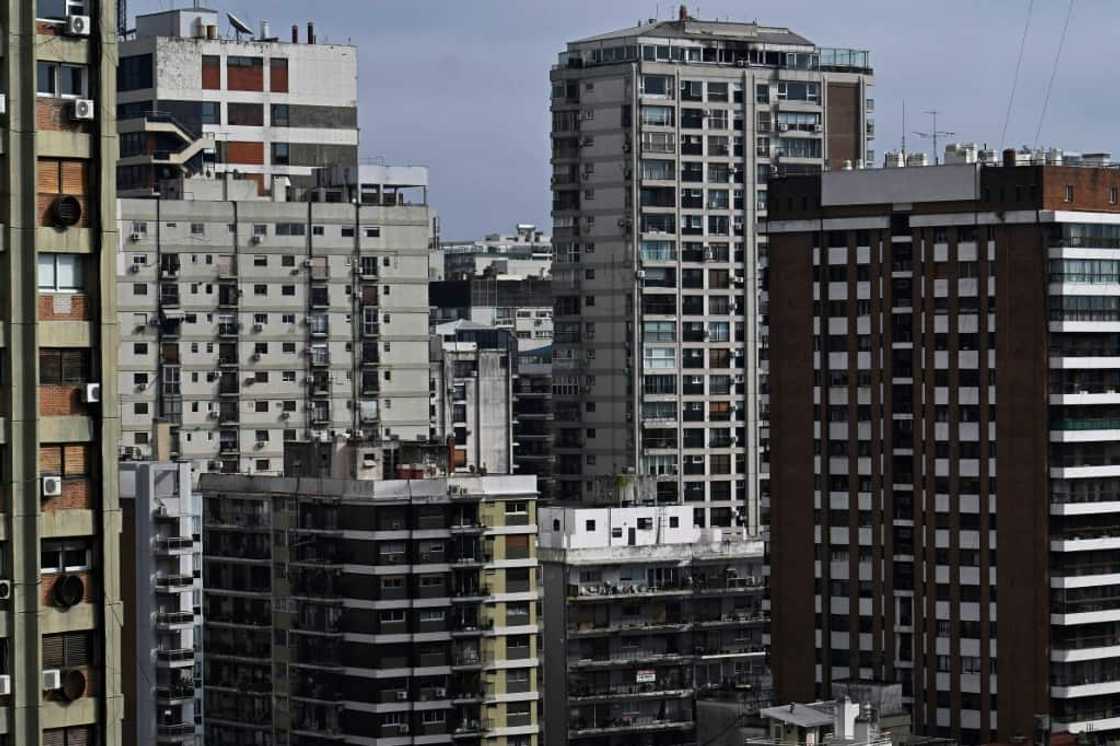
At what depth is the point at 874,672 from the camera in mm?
129000

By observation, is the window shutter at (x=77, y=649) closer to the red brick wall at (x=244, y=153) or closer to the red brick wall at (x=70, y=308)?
the red brick wall at (x=70, y=308)

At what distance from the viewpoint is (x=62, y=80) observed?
48281mm

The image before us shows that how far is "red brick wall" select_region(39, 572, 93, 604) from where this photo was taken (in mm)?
47338

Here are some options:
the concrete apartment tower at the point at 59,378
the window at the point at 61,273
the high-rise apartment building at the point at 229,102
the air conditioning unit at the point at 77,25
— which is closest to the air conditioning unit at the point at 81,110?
the concrete apartment tower at the point at 59,378

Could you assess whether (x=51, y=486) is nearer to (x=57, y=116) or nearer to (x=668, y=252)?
(x=57, y=116)

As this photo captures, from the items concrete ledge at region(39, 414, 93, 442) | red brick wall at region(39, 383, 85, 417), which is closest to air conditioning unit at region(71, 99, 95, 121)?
red brick wall at region(39, 383, 85, 417)

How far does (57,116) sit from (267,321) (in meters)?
114

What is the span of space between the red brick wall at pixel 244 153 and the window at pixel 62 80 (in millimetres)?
125884

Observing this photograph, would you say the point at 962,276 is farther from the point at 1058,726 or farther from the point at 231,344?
the point at 231,344

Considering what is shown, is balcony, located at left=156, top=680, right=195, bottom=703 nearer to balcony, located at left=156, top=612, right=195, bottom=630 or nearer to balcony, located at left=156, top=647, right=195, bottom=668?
balcony, located at left=156, top=647, right=195, bottom=668

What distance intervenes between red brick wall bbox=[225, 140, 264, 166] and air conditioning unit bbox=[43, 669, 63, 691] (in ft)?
419

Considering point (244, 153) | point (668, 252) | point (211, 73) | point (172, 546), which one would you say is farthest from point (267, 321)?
point (172, 546)

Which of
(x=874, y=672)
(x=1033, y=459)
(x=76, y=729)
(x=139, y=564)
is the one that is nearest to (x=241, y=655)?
(x=139, y=564)

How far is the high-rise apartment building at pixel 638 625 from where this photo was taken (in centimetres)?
14300
